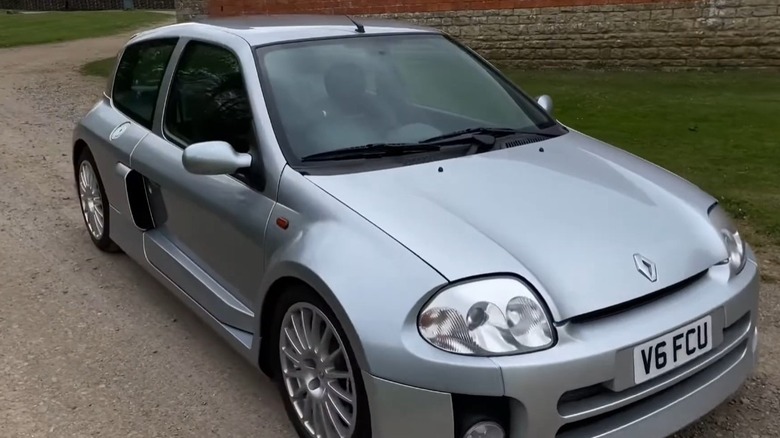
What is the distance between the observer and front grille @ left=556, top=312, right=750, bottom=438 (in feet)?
7.72

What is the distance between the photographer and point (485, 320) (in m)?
2.36

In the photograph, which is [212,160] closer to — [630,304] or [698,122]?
[630,304]

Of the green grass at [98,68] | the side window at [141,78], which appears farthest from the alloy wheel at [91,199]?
the green grass at [98,68]

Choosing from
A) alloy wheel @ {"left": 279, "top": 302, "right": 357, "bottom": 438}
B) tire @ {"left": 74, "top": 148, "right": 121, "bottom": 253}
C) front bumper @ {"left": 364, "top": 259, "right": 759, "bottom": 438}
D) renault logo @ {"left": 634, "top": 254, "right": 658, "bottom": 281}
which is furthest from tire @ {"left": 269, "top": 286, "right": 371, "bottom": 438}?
tire @ {"left": 74, "top": 148, "right": 121, "bottom": 253}

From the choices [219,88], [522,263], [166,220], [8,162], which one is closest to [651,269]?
[522,263]

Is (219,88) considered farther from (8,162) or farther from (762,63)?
(762,63)

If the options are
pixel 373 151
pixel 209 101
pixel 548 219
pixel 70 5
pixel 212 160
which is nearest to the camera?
pixel 548 219

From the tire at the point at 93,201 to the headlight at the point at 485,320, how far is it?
3.03 m

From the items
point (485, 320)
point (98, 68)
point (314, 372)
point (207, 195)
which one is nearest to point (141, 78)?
point (207, 195)

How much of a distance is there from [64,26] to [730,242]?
26397mm

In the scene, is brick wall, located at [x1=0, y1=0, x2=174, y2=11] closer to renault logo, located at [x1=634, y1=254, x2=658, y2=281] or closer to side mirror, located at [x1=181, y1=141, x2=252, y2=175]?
side mirror, located at [x1=181, y1=141, x2=252, y2=175]

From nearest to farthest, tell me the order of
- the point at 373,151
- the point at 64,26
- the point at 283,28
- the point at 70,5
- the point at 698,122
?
the point at 373,151 → the point at 283,28 → the point at 698,122 → the point at 64,26 → the point at 70,5

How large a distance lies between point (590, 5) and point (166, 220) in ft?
32.9

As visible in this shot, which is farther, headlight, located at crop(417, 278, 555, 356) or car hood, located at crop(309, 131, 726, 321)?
car hood, located at crop(309, 131, 726, 321)
